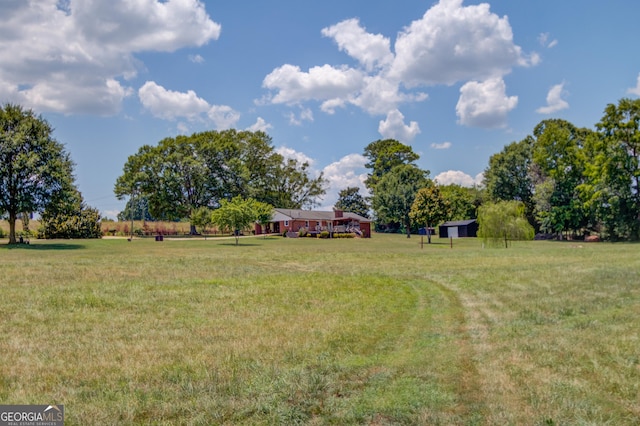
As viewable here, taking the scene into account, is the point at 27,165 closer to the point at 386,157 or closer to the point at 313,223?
the point at 313,223

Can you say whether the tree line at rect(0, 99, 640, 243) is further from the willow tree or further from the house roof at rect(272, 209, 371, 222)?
the house roof at rect(272, 209, 371, 222)

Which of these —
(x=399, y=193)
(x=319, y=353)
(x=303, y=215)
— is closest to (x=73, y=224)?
(x=303, y=215)

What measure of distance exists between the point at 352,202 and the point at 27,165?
80.3 m

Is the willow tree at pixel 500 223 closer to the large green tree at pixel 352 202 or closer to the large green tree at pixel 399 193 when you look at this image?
the large green tree at pixel 399 193

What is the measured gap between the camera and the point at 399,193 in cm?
8350

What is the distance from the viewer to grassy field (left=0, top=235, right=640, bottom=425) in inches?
234

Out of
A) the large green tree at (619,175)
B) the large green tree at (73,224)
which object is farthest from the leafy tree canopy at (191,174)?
the large green tree at (619,175)

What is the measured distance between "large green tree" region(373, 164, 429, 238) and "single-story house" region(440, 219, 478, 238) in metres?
7.71

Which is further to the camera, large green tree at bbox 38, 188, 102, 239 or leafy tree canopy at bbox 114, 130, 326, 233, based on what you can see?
leafy tree canopy at bbox 114, 130, 326, 233

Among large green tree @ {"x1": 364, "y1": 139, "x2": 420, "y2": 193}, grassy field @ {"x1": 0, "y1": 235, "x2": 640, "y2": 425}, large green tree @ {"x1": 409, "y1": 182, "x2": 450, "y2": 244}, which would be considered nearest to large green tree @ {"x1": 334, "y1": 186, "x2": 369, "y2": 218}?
large green tree @ {"x1": 364, "y1": 139, "x2": 420, "y2": 193}

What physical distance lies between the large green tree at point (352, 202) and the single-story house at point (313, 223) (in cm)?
2563

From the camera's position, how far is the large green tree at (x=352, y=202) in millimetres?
113131

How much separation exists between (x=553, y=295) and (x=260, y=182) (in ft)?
252

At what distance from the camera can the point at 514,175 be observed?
76.9 m
